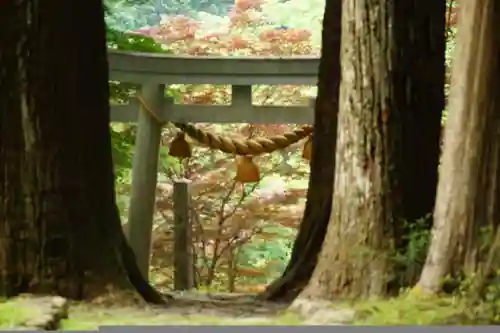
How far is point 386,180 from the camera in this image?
1326mm

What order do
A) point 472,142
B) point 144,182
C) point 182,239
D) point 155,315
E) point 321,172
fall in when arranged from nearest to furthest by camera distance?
point 472,142 < point 155,315 < point 321,172 < point 144,182 < point 182,239

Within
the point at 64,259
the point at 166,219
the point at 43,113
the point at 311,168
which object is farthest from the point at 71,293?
the point at 166,219

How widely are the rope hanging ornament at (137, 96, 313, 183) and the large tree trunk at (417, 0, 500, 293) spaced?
1.54 feet

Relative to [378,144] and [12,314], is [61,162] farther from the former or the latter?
[378,144]

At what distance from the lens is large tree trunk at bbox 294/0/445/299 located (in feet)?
4.32

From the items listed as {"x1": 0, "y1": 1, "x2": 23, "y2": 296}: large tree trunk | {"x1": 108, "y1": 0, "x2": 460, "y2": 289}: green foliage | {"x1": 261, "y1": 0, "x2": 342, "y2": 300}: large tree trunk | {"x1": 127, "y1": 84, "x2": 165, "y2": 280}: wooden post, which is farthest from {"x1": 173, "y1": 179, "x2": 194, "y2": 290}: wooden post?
{"x1": 0, "y1": 1, "x2": 23, "y2": 296}: large tree trunk

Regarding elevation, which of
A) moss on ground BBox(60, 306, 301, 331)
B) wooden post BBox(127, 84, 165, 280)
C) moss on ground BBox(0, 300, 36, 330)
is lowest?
moss on ground BBox(60, 306, 301, 331)

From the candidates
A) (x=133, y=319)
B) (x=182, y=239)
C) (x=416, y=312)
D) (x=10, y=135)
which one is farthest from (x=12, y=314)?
(x=182, y=239)

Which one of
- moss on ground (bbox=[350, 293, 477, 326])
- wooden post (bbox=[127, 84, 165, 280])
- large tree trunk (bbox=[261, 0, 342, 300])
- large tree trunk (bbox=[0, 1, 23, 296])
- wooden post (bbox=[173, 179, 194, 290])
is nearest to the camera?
moss on ground (bbox=[350, 293, 477, 326])

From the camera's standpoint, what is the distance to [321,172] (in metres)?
1.51

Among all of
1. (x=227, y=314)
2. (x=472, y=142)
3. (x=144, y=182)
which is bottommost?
(x=227, y=314)

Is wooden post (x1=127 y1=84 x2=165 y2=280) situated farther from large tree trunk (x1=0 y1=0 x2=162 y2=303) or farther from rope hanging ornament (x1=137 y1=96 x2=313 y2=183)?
large tree trunk (x1=0 y1=0 x2=162 y2=303)

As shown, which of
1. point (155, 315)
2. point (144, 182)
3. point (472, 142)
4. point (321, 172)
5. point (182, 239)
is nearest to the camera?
point (472, 142)

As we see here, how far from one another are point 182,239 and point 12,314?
39.1 inches
